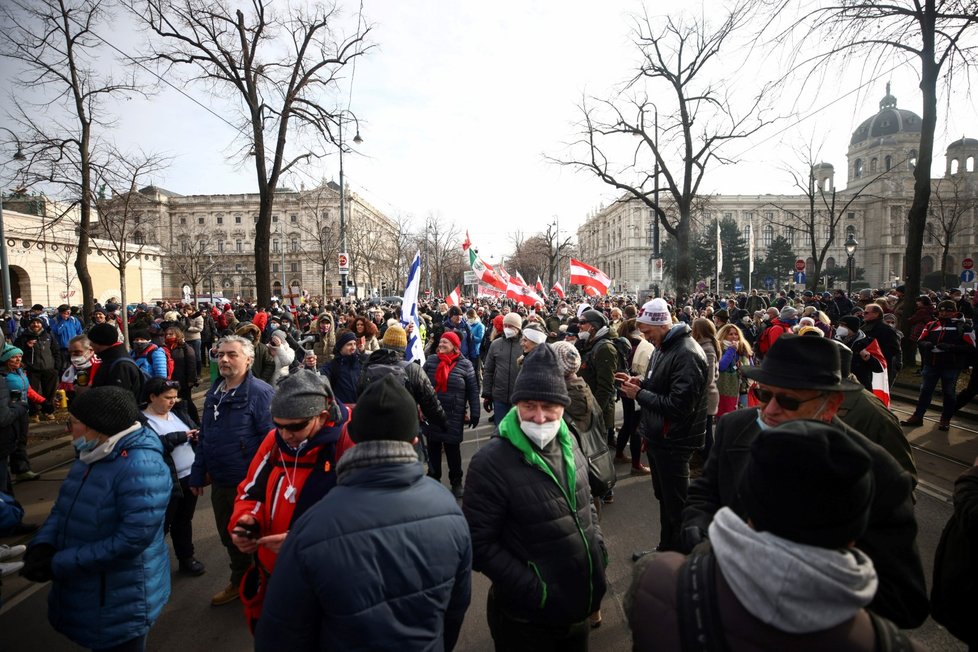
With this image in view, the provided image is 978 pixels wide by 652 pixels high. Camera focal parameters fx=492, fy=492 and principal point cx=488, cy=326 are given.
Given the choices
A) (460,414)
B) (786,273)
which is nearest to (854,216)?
(786,273)

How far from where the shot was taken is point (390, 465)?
5.83ft

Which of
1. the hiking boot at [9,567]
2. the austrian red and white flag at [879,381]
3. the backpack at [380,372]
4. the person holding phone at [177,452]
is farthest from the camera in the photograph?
the austrian red and white flag at [879,381]

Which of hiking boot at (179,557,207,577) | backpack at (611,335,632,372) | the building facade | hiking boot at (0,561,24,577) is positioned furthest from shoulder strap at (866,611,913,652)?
the building facade

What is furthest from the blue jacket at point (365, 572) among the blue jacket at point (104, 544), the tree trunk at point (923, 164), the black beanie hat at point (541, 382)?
the tree trunk at point (923, 164)

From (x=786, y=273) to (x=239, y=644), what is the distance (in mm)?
78043

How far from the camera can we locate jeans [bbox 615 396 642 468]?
640cm

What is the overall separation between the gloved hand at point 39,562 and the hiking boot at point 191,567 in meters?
1.99

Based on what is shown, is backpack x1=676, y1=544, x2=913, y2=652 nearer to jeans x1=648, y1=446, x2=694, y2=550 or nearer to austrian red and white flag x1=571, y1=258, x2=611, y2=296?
jeans x1=648, y1=446, x2=694, y2=550

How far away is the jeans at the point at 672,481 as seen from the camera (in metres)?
3.86

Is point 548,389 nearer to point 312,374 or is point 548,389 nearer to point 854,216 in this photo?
point 312,374

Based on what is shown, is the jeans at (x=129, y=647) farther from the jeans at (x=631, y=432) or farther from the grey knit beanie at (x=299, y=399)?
the jeans at (x=631, y=432)

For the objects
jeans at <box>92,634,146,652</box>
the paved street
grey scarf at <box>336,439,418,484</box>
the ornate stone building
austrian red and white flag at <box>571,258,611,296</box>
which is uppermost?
the ornate stone building

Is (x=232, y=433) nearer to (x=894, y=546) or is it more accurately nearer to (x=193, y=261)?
(x=894, y=546)

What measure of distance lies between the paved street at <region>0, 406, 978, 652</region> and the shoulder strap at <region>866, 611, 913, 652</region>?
2564mm
